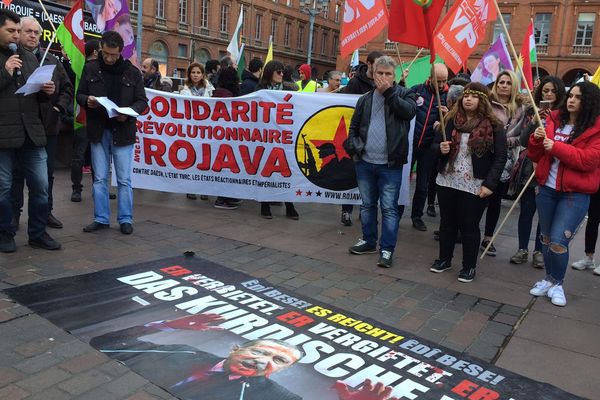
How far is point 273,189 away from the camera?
22.4 ft

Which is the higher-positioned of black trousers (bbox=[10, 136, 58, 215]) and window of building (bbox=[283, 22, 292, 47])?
window of building (bbox=[283, 22, 292, 47])

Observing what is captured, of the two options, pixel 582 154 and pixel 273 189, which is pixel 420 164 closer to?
pixel 273 189

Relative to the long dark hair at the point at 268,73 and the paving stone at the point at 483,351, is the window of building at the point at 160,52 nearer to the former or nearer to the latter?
the long dark hair at the point at 268,73

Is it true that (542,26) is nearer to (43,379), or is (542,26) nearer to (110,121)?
(110,121)

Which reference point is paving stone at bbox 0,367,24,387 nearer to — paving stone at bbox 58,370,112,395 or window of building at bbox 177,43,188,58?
paving stone at bbox 58,370,112,395

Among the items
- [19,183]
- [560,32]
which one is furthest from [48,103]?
[560,32]

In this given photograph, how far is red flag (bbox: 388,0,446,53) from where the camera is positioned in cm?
510

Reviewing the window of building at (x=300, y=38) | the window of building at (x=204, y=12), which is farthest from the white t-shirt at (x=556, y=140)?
the window of building at (x=300, y=38)

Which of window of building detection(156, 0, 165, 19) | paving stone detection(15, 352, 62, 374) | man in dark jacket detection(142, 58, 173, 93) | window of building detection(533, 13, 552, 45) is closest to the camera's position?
paving stone detection(15, 352, 62, 374)

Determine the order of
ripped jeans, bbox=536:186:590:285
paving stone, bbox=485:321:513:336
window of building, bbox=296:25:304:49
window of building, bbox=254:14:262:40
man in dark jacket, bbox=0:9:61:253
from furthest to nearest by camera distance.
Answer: window of building, bbox=296:25:304:49 < window of building, bbox=254:14:262:40 < man in dark jacket, bbox=0:9:61:253 < ripped jeans, bbox=536:186:590:285 < paving stone, bbox=485:321:513:336

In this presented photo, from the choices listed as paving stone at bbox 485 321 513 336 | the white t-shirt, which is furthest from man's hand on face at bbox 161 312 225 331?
the white t-shirt

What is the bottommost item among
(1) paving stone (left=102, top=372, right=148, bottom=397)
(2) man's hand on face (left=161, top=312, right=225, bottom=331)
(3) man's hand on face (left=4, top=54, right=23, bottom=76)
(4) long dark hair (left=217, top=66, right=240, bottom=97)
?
(1) paving stone (left=102, top=372, right=148, bottom=397)

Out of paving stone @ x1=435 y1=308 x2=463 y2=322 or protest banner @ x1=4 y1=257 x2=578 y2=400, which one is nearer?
protest banner @ x1=4 y1=257 x2=578 y2=400

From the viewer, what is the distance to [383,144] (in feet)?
16.9
